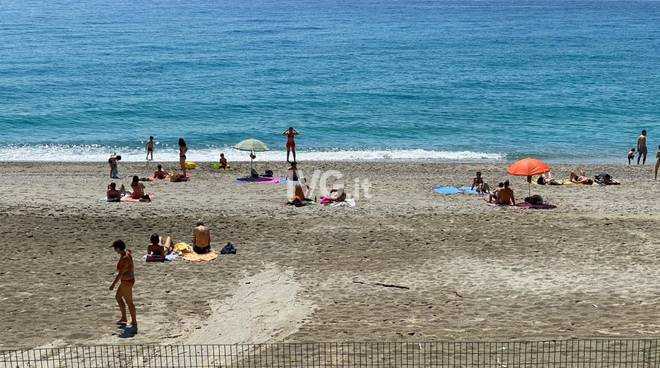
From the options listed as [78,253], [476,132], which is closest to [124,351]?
[78,253]

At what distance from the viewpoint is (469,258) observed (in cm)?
1858

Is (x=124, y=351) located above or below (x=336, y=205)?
below

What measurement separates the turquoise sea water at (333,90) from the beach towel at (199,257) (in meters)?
20.4

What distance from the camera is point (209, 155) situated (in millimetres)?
39250

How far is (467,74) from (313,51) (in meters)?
18.3

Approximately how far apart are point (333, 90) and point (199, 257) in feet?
129

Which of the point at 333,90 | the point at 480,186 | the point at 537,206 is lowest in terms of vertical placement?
the point at 537,206

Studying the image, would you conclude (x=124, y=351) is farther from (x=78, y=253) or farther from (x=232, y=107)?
(x=232, y=107)

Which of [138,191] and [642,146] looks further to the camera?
[642,146]

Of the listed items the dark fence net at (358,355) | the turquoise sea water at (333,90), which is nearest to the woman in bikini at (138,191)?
the dark fence net at (358,355)

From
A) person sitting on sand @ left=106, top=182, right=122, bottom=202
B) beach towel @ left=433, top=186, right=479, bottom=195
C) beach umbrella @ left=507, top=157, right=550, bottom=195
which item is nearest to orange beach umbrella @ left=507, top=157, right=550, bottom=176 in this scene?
beach umbrella @ left=507, top=157, right=550, bottom=195

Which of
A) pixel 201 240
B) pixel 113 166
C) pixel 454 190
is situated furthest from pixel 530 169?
pixel 113 166

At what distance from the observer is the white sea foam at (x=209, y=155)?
126ft

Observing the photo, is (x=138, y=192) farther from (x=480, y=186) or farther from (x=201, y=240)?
(x=480, y=186)
